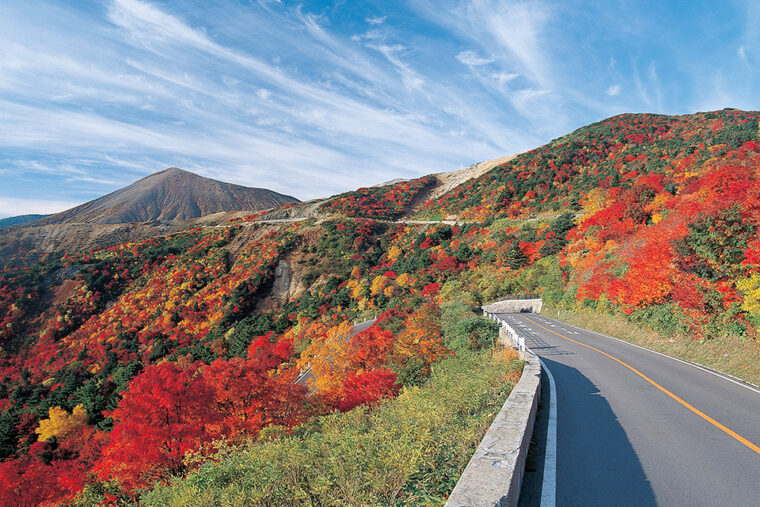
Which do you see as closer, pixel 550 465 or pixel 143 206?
pixel 550 465

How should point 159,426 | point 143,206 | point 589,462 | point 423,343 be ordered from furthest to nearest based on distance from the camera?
1. point 143,206
2. point 423,343
3. point 159,426
4. point 589,462

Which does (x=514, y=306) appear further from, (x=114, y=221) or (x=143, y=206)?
(x=143, y=206)

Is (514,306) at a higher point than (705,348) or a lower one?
lower

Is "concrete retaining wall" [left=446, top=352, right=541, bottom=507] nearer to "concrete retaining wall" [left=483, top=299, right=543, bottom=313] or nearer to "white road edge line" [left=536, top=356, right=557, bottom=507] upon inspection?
"white road edge line" [left=536, top=356, right=557, bottom=507]

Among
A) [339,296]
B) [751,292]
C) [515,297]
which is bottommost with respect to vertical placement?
[339,296]

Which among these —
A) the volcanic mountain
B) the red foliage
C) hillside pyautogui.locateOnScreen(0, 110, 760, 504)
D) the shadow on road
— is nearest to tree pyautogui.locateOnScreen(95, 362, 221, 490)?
hillside pyautogui.locateOnScreen(0, 110, 760, 504)

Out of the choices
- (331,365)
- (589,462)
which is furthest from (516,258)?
(589,462)

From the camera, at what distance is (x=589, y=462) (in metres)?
5.43

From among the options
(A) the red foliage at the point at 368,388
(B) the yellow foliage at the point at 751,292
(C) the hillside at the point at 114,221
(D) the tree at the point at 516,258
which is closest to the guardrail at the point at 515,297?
(D) the tree at the point at 516,258

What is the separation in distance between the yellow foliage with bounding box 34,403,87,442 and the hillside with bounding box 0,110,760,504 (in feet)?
0.54

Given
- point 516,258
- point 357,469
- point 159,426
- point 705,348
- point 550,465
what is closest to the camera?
point 357,469

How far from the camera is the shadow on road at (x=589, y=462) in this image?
4492 millimetres

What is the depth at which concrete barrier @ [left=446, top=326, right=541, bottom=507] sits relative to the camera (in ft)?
11.1

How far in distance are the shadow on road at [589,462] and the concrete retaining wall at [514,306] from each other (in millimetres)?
29355
